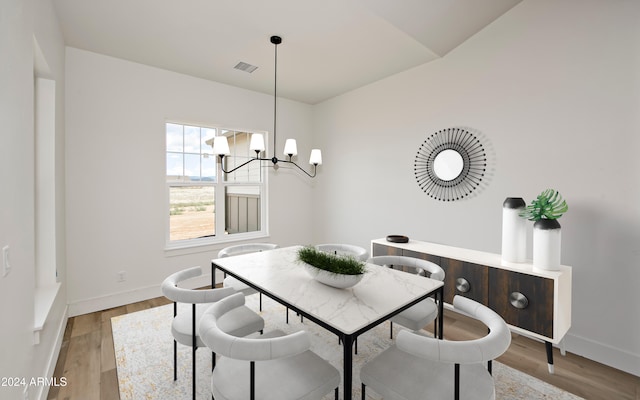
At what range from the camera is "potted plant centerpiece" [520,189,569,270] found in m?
2.18

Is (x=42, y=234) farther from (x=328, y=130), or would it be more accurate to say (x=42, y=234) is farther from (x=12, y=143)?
(x=328, y=130)

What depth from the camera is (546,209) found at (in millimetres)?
2244

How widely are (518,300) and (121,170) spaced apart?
4061mm

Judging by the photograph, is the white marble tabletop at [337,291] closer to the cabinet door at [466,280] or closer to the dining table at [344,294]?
the dining table at [344,294]

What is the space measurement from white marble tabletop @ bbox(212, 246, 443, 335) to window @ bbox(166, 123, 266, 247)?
199 centimetres

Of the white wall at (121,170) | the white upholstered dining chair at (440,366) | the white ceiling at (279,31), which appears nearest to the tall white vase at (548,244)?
the white upholstered dining chair at (440,366)

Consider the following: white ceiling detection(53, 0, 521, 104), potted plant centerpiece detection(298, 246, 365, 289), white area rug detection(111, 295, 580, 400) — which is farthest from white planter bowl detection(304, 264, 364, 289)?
white ceiling detection(53, 0, 521, 104)

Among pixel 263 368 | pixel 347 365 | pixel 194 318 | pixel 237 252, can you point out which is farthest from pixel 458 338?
pixel 194 318

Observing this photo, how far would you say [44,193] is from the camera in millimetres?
2324

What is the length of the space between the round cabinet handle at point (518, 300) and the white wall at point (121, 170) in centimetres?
344

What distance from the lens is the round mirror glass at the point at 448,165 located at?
3160 millimetres

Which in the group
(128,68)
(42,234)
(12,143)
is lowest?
(42,234)

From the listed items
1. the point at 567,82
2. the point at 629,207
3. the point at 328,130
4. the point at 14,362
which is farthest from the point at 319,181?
the point at 14,362

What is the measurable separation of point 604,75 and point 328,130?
328 centimetres
